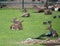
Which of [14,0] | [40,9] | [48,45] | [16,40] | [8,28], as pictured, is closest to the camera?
[48,45]

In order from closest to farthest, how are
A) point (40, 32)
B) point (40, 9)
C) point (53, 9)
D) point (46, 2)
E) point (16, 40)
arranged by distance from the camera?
1. point (16, 40)
2. point (40, 32)
3. point (40, 9)
4. point (53, 9)
5. point (46, 2)

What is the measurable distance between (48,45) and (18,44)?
960mm

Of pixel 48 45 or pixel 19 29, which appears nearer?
pixel 48 45

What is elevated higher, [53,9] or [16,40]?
[16,40]

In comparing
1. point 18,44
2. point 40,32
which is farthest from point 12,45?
point 40,32

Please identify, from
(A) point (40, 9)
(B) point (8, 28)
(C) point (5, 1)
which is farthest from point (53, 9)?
(B) point (8, 28)

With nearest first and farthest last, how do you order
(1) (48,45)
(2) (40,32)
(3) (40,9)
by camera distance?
(1) (48,45)
(2) (40,32)
(3) (40,9)

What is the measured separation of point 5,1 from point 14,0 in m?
1.59

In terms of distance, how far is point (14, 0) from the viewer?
24.6 meters

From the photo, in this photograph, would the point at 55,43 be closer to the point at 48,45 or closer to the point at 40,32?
the point at 48,45

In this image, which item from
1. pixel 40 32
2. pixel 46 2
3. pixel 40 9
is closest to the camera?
pixel 40 32

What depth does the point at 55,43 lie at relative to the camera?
29.6 ft

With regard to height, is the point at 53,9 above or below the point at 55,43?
below

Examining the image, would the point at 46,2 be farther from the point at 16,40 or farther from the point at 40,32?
the point at 16,40
